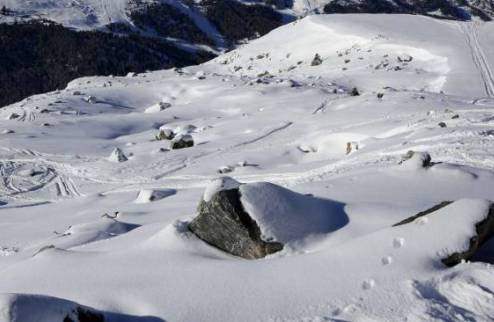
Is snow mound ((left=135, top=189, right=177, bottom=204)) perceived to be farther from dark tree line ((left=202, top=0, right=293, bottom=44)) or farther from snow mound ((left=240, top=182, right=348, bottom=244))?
dark tree line ((left=202, top=0, right=293, bottom=44))

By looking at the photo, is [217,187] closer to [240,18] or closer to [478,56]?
[478,56]

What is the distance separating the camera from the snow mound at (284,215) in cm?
823

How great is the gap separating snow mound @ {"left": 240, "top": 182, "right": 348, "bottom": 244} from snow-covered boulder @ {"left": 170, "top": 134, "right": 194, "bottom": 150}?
16.3 meters

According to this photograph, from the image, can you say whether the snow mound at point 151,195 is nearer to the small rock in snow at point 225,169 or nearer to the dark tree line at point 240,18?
the small rock in snow at point 225,169

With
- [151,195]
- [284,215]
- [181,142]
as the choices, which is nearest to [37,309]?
[284,215]

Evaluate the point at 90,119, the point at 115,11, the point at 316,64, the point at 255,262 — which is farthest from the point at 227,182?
the point at 115,11

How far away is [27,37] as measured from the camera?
114 m

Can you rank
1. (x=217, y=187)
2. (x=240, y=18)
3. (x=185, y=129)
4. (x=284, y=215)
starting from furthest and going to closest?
(x=240, y=18)
(x=185, y=129)
(x=217, y=187)
(x=284, y=215)

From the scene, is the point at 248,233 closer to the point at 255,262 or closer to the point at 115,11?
the point at 255,262

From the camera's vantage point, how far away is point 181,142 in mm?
25000

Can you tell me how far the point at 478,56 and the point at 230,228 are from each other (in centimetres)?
4085

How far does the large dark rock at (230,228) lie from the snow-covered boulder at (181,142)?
16225 mm

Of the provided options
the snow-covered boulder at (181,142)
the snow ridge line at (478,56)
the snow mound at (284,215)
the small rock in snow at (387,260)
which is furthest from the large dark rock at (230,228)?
the snow ridge line at (478,56)

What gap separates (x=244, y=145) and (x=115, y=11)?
401 feet
